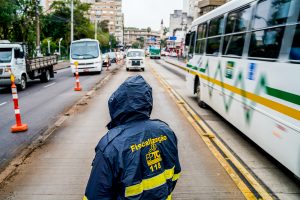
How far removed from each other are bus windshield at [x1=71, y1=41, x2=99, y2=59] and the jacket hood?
24.5 meters

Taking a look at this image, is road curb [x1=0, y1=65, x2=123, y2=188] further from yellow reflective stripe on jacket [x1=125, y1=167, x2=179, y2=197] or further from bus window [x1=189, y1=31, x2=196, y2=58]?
bus window [x1=189, y1=31, x2=196, y2=58]

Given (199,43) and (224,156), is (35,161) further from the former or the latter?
(199,43)

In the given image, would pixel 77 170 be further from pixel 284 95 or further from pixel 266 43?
pixel 266 43

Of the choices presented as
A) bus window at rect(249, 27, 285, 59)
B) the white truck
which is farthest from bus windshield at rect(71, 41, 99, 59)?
bus window at rect(249, 27, 285, 59)

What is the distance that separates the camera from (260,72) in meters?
6.05

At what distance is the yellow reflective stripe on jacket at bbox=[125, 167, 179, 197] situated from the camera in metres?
1.97

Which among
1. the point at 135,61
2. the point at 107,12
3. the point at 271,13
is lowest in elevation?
the point at 135,61

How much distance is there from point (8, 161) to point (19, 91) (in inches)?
442

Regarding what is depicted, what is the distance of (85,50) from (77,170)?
21923mm

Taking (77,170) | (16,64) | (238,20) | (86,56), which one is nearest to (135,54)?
(86,56)

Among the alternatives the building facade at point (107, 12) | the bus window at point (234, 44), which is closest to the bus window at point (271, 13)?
the bus window at point (234, 44)

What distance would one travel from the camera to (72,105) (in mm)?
12180

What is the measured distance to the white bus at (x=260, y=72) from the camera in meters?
4.82

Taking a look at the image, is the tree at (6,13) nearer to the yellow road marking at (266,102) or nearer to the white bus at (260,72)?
the white bus at (260,72)
